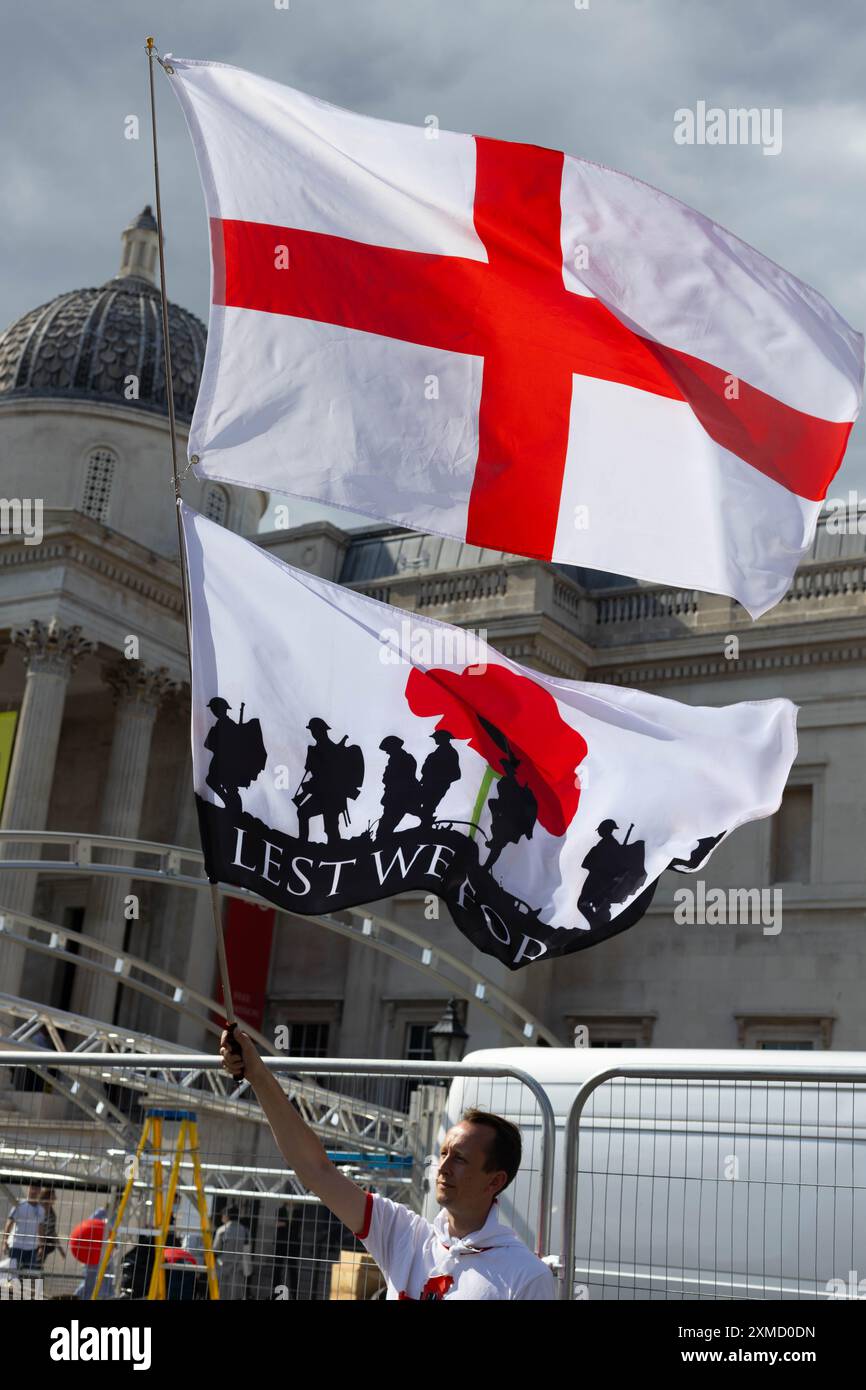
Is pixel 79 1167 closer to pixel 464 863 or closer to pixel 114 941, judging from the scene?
pixel 464 863

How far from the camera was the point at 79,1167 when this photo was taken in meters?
14.4

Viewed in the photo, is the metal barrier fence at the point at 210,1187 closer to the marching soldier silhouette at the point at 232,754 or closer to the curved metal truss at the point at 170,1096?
the curved metal truss at the point at 170,1096

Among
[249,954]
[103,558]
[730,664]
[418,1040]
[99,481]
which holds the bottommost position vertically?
[418,1040]

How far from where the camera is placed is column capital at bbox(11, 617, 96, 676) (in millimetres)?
29391

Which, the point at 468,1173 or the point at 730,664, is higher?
the point at 730,664

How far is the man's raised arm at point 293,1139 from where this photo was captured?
488 cm

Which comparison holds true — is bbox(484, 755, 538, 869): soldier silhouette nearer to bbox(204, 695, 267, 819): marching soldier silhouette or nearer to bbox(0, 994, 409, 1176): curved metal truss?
bbox(204, 695, 267, 819): marching soldier silhouette

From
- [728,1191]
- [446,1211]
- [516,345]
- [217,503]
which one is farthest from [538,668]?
[446,1211]

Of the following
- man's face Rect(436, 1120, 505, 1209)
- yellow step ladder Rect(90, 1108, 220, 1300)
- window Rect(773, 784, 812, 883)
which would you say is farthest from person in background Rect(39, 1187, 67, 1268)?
window Rect(773, 784, 812, 883)

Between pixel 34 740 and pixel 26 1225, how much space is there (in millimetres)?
19181

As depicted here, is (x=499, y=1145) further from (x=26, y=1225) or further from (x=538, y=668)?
(x=538, y=668)

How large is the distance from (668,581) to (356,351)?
1.69m

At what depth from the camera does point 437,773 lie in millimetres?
6914

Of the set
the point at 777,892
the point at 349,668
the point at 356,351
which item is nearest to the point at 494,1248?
the point at 349,668
